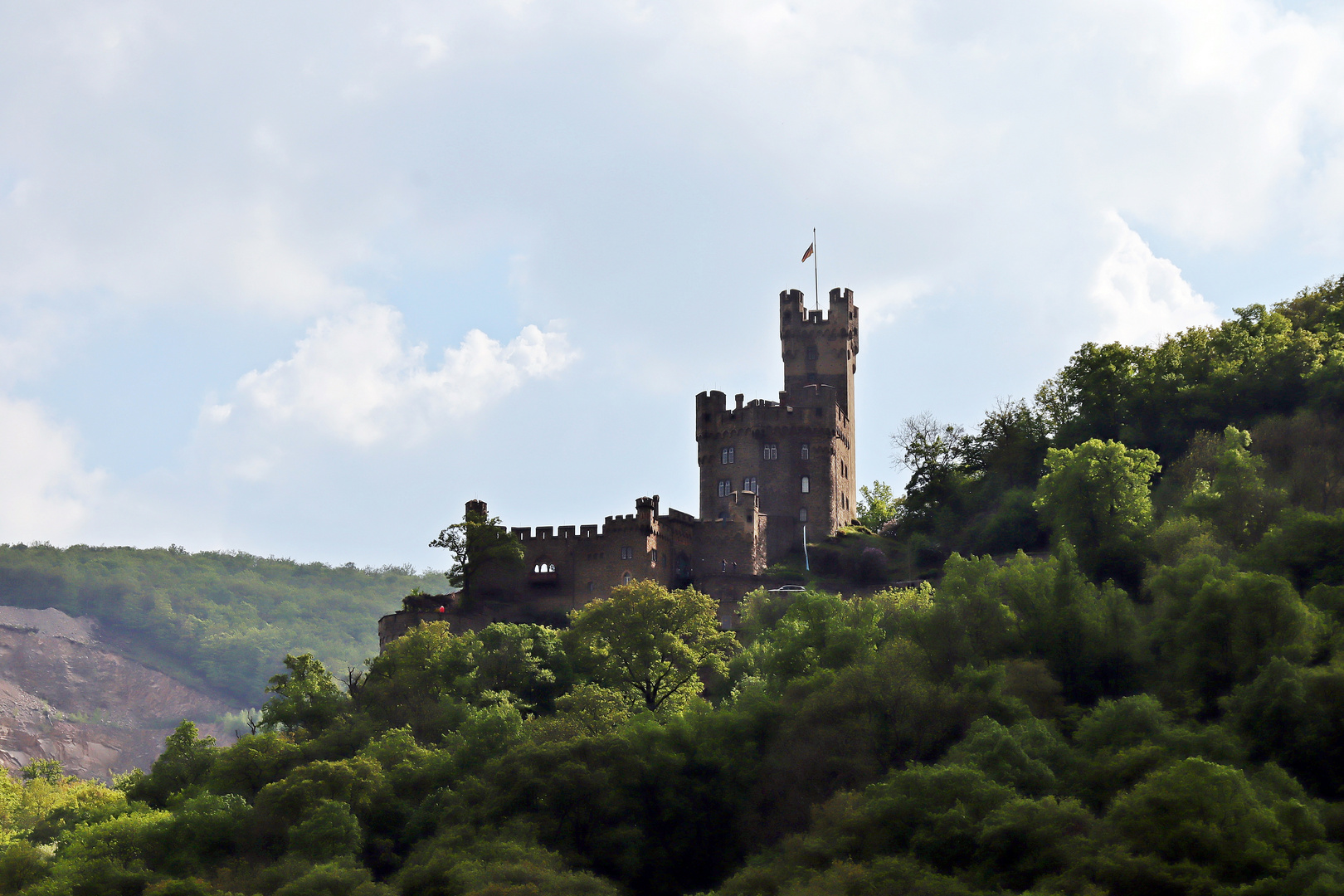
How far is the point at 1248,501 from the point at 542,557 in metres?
40.8

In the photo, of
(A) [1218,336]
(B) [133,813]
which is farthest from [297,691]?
(A) [1218,336]

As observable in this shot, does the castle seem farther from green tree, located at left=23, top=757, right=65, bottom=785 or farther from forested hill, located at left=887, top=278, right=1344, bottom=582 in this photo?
green tree, located at left=23, top=757, right=65, bottom=785

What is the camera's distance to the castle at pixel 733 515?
79375 millimetres

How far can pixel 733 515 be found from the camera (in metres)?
83.2

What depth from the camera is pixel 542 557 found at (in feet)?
267

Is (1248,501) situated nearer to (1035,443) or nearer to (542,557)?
(1035,443)

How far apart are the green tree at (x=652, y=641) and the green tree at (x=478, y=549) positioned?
14023 mm

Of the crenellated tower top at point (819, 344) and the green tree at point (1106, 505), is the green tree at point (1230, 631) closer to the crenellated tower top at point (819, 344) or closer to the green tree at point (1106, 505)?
the green tree at point (1106, 505)

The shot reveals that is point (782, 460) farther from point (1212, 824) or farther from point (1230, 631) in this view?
point (1212, 824)

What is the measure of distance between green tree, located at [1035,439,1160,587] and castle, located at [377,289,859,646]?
20438 millimetres

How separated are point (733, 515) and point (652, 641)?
66.3ft

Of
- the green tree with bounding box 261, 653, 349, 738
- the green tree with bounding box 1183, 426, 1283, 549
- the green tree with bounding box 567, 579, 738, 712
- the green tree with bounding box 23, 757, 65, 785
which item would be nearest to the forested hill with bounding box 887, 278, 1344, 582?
the green tree with bounding box 1183, 426, 1283, 549

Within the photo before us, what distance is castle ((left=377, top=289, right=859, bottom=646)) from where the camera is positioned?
79.4 meters

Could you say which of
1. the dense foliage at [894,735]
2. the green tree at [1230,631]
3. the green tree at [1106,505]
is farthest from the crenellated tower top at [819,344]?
the green tree at [1230,631]
